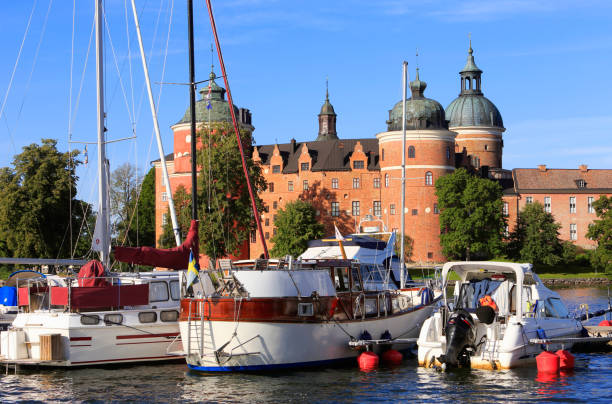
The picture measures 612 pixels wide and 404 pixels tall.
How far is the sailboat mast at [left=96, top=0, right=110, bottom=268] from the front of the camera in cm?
2789

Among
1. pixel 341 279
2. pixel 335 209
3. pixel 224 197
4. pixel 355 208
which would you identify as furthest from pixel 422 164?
pixel 341 279

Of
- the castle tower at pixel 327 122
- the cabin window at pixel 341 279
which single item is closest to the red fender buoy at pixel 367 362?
the cabin window at pixel 341 279

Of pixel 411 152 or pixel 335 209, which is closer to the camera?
pixel 411 152

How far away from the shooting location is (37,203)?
59344mm

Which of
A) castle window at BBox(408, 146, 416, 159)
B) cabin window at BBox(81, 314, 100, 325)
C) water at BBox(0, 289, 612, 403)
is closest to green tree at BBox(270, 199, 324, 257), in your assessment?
castle window at BBox(408, 146, 416, 159)

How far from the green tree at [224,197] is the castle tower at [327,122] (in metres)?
56.8

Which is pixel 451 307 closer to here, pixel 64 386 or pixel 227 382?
pixel 227 382

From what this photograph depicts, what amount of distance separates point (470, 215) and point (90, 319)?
64.1m

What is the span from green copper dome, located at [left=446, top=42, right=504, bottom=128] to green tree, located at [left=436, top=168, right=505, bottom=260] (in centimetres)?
2678

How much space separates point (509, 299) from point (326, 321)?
6.58 m

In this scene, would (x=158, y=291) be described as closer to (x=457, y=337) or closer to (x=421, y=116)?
(x=457, y=337)

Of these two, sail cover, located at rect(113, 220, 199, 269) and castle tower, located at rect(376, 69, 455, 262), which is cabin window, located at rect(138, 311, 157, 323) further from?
castle tower, located at rect(376, 69, 455, 262)

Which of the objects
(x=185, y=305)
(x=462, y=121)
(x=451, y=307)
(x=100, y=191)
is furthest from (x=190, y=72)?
(x=462, y=121)

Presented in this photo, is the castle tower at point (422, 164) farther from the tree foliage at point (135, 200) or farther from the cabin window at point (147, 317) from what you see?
the cabin window at point (147, 317)
